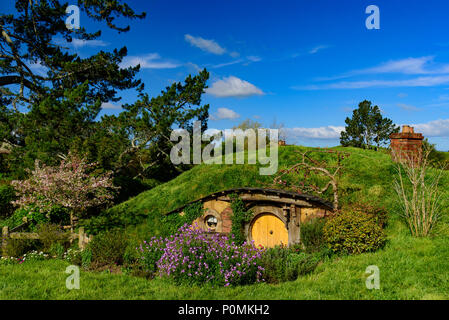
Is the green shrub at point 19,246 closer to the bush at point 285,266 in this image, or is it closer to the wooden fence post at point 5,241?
the wooden fence post at point 5,241

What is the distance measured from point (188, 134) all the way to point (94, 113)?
780cm

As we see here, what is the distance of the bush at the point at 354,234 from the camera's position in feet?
32.0

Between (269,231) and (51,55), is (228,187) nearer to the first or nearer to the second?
(269,231)

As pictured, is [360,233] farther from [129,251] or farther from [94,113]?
[94,113]

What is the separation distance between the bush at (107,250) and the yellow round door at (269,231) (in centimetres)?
525

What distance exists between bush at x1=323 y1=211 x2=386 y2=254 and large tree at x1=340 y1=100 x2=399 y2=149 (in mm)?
26676

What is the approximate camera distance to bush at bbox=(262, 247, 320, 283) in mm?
8906

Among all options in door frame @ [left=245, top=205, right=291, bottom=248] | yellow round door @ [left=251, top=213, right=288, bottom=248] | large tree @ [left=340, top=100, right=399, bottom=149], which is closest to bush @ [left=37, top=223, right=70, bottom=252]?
door frame @ [left=245, top=205, right=291, bottom=248]

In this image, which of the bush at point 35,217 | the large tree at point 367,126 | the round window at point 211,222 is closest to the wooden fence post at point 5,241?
the bush at point 35,217

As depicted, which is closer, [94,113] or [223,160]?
[94,113]

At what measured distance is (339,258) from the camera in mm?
9758

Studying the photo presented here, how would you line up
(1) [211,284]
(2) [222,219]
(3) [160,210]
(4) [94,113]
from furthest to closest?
(4) [94,113]
(3) [160,210]
(2) [222,219]
(1) [211,284]

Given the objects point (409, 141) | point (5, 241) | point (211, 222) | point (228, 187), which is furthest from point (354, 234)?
point (5, 241)
